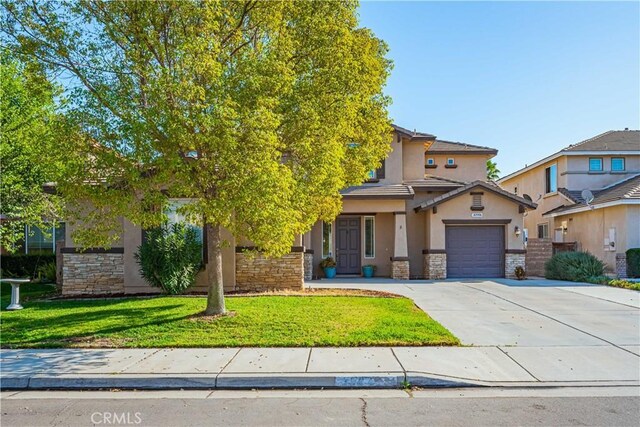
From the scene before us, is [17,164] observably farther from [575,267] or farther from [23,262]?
[575,267]

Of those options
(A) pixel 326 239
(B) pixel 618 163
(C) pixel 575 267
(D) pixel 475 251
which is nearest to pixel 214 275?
(A) pixel 326 239

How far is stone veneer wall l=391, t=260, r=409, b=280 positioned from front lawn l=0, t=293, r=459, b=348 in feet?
21.5

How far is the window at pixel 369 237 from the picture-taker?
19564mm

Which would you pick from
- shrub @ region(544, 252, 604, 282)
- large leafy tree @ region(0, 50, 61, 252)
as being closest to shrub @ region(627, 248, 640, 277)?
shrub @ region(544, 252, 604, 282)

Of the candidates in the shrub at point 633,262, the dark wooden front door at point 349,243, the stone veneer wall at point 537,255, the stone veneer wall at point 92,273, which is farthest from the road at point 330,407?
the stone veneer wall at point 537,255

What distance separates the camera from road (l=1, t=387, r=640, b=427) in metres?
5.05

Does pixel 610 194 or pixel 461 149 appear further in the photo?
pixel 461 149

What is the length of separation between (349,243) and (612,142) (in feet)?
50.4

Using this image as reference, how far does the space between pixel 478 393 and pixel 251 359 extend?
3292 mm

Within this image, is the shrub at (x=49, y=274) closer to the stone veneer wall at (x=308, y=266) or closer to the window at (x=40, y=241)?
the window at (x=40, y=241)

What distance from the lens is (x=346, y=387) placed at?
6195 millimetres

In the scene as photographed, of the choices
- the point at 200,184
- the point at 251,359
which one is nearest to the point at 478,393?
the point at 251,359

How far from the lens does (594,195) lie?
882 inches

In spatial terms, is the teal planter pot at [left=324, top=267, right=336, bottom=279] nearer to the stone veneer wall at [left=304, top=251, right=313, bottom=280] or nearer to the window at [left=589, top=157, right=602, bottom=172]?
the stone veneer wall at [left=304, top=251, right=313, bottom=280]
